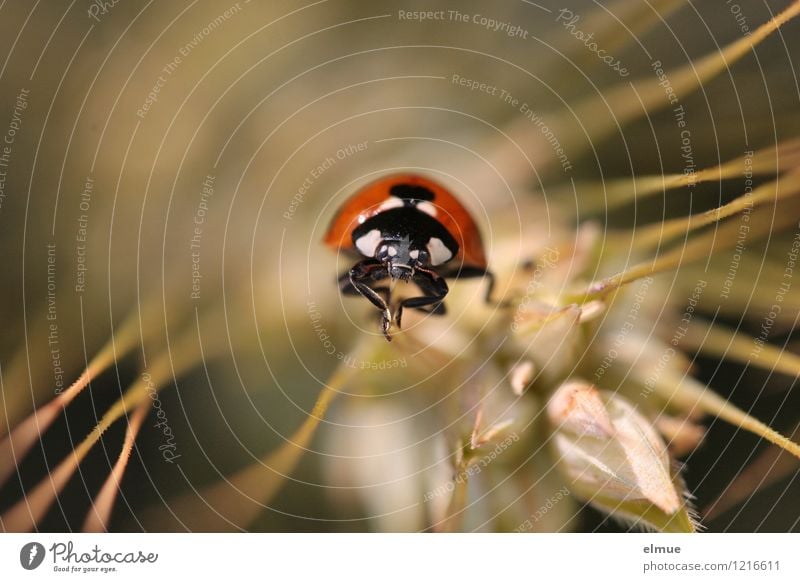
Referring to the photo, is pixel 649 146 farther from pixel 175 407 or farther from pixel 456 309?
pixel 175 407

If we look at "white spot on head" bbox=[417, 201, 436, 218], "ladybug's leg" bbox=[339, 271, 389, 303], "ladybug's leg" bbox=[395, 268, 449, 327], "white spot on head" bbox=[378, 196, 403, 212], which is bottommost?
"ladybug's leg" bbox=[395, 268, 449, 327]

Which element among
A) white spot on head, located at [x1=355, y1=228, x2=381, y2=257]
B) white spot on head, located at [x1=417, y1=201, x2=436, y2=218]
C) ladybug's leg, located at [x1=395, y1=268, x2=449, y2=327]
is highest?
white spot on head, located at [x1=417, y1=201, x2=436, y2=218]

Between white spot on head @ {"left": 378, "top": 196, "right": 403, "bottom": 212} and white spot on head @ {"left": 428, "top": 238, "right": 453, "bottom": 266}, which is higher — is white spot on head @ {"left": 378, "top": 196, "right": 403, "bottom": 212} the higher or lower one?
the higher one

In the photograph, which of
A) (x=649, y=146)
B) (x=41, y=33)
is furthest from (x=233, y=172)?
(x=649, y=146)

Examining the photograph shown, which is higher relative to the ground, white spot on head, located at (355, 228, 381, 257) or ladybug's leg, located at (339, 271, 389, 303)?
white spot on head, located at (355, 228, 381, 257)
